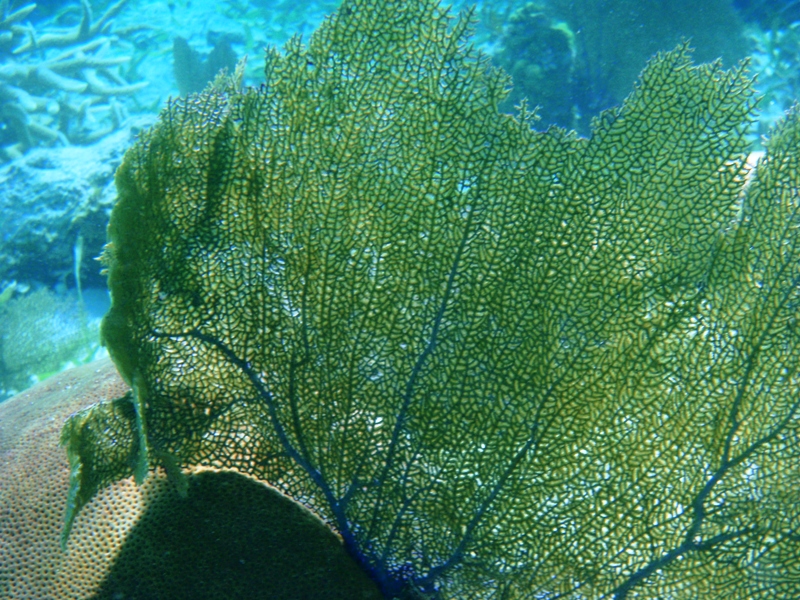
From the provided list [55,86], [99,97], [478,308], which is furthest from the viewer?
[99,97]

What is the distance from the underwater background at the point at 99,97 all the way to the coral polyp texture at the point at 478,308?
2604 mm

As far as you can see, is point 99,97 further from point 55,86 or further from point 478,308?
point 478,308

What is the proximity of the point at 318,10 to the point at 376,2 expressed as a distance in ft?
58.0

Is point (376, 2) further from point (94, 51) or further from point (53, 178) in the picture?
point (94, 51)

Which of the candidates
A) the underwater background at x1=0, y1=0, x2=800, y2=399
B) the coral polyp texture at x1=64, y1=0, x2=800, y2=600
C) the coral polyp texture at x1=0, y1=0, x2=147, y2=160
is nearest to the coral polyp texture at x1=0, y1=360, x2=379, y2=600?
the coral polyp texture at x1=64, y1=0, x2=800, y2=600

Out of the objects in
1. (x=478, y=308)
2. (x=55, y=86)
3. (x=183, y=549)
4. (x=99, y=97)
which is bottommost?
(x=183, y=549)

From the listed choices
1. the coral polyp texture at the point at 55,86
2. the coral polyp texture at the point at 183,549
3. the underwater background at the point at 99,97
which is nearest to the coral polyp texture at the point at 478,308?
the coral polyp texture at the point at 183,549

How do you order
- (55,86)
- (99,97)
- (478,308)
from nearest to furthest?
(478,308) < (55,86) < (99,97)

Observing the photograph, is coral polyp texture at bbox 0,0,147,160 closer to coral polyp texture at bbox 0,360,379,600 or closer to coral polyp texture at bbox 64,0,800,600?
coral polyp texture at bbox 0,360,379,600

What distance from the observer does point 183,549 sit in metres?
1.94

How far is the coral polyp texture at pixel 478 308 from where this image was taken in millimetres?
1817

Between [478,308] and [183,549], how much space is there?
1.41 m

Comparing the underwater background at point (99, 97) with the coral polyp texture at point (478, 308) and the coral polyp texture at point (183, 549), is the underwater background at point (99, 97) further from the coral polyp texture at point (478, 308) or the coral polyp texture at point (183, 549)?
the coral polyp texture at point (183, 549)

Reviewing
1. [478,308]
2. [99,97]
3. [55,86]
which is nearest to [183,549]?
[478,308]
